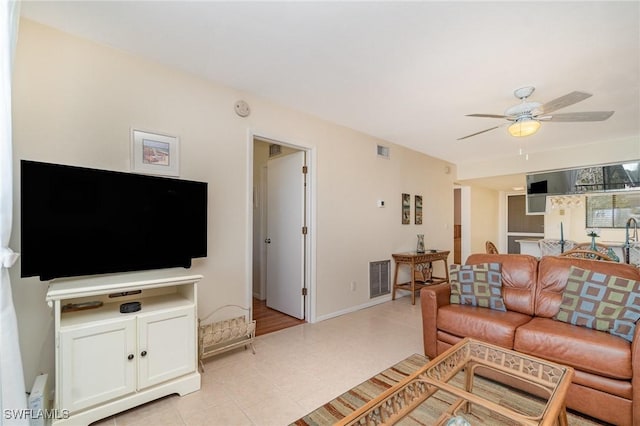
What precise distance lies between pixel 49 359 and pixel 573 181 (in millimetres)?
7127

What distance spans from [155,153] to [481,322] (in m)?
3.03

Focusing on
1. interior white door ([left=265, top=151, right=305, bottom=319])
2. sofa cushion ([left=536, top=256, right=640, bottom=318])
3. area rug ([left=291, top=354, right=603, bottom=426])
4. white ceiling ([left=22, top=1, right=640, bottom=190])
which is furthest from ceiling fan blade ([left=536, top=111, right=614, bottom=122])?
interior white door ([left=265, top=151, right=305, bottom=319])

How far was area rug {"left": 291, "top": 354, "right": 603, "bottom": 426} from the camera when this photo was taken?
5.95 ft

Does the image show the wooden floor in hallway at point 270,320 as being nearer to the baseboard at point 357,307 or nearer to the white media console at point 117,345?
the baseboard at point 357,307

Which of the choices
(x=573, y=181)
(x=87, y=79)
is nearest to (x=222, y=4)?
(x=87, y=79)

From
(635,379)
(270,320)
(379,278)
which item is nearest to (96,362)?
(270,320)

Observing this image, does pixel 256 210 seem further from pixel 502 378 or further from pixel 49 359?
pixel 502 378

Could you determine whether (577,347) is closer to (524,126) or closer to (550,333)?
(550,333)

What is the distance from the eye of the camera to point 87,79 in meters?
2.15

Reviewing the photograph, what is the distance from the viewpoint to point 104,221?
1996 mm

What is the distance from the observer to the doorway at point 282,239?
12.1ft

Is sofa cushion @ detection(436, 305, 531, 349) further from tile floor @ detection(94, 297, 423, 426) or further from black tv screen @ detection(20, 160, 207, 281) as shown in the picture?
black tv screen @ detection(20, 160, 207, 281)

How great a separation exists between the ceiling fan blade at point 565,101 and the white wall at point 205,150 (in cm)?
222

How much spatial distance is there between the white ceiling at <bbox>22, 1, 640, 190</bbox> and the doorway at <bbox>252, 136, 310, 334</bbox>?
0.92m
